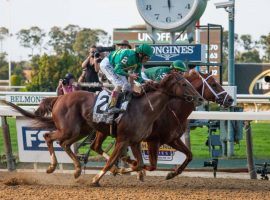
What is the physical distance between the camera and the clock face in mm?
13609

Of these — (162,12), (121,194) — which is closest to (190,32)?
(162,12)

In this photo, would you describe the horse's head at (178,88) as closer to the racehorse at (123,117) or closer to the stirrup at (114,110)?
the racehorse at (123,117)

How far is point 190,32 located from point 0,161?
385 cm

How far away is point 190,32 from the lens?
45.3 ft

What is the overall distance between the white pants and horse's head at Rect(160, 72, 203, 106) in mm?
462

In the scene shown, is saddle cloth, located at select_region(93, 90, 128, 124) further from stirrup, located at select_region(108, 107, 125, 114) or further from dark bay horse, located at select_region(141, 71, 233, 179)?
dark bay horse, located at select_region(141, 71, 233, 179)

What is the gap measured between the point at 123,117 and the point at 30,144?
8.60ft

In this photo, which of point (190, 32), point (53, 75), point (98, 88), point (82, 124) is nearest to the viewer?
point (82, 124)

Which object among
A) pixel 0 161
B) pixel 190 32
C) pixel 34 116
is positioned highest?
pixel 190 32

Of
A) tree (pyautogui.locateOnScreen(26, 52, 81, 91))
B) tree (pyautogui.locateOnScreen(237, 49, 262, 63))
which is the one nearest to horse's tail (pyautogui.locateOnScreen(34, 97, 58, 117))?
tree (pyautogui.locateOnScreen(26, 52, 81, 91))

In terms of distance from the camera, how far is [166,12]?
1380 centimetres

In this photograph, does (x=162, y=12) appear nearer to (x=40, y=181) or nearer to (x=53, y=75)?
(x=40, y=181)

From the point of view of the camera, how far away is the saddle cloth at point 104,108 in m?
10.3

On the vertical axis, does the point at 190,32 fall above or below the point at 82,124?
above
